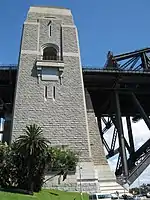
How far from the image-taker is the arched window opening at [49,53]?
5056 centimetres

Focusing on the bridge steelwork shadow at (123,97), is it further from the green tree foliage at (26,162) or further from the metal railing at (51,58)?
the green tree foliage at (26,162)

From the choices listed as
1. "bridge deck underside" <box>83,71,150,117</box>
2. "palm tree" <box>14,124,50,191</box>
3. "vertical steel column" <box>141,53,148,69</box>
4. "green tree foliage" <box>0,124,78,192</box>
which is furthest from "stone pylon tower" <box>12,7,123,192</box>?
"vertical steel column" <box>141,53,148,69</box>

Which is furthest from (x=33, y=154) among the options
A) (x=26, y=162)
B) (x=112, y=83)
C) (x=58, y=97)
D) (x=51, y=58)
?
(x=112, y=83)

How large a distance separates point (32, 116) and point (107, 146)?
33205 mm

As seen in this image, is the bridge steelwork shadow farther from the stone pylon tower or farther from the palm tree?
the palm tree

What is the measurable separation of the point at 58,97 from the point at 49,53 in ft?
37.2

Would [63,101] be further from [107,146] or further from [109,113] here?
[107,146]

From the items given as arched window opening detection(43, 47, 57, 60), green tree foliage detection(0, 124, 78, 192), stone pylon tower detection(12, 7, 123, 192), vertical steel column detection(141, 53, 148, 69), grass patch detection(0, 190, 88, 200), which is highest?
vertical steel column detection(141, 53, 148, 69)

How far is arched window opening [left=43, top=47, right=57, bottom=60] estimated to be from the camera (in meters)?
50.6

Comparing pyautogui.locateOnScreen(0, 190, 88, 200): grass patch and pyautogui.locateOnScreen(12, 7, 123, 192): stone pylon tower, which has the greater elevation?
pyautogui.locateOnScreen(12, 7, 123, 192): stone pylon tower

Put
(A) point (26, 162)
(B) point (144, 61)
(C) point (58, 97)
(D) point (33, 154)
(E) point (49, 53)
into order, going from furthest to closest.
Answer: (B) point (144, 61), (E) point (49, 53), (C) point (58, 97), (A) point (26, 162), (D) point (33, 154)

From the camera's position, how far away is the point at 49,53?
5247 centimetres

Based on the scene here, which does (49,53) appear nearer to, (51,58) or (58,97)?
(51,58)

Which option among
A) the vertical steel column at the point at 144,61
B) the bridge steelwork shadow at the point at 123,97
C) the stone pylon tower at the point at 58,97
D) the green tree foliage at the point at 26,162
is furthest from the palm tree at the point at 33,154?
the vertical steel column at the point at 144,61
